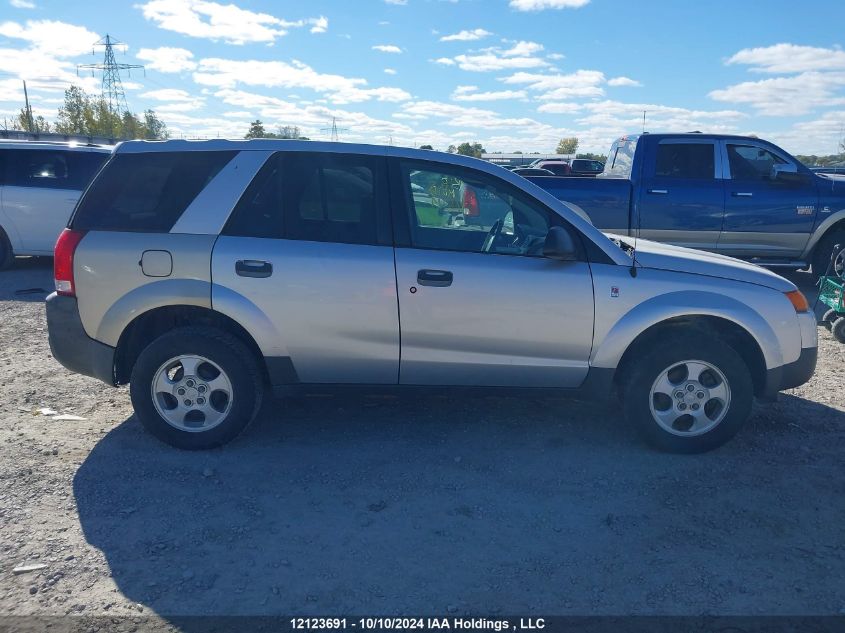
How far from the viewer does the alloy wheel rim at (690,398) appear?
4566 millimetres

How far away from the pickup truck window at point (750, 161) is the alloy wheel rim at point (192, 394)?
7.95 m

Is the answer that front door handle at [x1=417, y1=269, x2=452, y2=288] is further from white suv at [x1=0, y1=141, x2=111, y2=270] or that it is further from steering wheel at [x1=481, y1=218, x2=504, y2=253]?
white suv at [x1=0, y1=141, x2=111, y2=270]

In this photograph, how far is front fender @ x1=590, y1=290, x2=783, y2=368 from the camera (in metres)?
4.50

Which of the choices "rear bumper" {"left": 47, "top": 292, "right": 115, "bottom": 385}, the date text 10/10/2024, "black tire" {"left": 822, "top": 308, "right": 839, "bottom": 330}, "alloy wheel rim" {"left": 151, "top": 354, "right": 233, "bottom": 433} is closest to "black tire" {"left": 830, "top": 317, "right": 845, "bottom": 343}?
"black tire" {"left": 822, "top": 308, "right": 839, "bottom": 330}

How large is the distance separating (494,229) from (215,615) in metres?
2.84

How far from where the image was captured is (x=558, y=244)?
4.34 m

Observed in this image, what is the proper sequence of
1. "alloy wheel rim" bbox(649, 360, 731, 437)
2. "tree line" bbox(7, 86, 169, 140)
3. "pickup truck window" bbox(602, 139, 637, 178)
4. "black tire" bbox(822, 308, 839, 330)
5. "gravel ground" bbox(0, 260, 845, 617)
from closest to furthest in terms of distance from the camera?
"gravel ground" bbox(0, 260, 845, 617) → "alloy wheel rim" bbox(649, 360, 731, 437) → "black tire" bbox(822, 308, 839, 330) → "pickup truck window" bbox(602, 139, 637, 178) → "tree line" bbox(7, 86, 169, 140)

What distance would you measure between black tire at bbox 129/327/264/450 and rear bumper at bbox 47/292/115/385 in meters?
0.22

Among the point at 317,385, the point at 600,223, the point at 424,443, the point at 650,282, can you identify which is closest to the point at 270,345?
the point at 317,385

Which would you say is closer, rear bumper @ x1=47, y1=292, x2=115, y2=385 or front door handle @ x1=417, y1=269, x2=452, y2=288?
front door handle @ x1=417, y1=269, x2=452, y2=288

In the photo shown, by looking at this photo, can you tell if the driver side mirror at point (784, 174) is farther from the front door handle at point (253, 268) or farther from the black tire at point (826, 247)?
the front door handle at point (253, 268)

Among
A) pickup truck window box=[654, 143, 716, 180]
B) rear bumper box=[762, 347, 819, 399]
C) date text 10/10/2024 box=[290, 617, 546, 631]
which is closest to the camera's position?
date text 10/10/2024 box=[290, 617, 546, 631]

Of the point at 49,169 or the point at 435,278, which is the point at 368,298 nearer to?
the point at 435,278

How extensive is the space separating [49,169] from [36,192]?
16.9 inches
